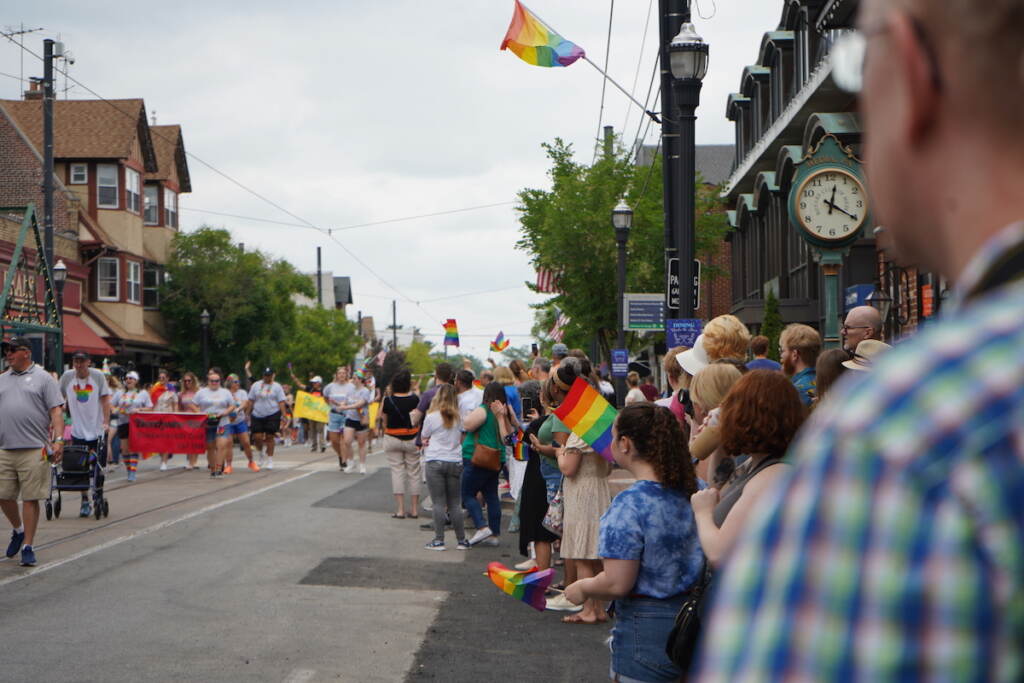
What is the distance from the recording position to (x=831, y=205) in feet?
42.1

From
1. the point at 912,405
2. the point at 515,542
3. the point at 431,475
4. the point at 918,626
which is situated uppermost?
the point at 912,405

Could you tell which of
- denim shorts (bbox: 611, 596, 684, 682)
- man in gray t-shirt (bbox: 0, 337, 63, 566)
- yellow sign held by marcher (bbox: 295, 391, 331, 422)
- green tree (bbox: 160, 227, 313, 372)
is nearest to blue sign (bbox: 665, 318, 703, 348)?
man in gray t-shirt (bbox: 0, 337, 63, 566)

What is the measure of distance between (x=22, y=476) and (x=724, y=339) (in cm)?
652

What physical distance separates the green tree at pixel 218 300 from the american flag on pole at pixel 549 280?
19.6 metres

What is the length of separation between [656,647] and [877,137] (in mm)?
3688

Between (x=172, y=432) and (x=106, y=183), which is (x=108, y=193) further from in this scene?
(x=172, y=432)

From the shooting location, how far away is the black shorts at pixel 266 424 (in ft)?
76.3

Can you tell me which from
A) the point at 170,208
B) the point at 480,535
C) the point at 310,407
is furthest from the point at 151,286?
the point at 480,535

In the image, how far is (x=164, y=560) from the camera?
35.4 ft

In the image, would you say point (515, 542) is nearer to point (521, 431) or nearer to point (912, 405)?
point (521, 431)

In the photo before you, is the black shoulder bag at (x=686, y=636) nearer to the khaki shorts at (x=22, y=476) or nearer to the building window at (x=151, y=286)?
the khaki shorts at (x=22, y=476)

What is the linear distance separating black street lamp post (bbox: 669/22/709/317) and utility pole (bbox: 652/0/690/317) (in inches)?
18.7

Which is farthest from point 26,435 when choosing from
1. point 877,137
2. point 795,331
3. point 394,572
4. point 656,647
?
point 877,137

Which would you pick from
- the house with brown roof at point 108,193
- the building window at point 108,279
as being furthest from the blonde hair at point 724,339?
the building window at point 108,279
